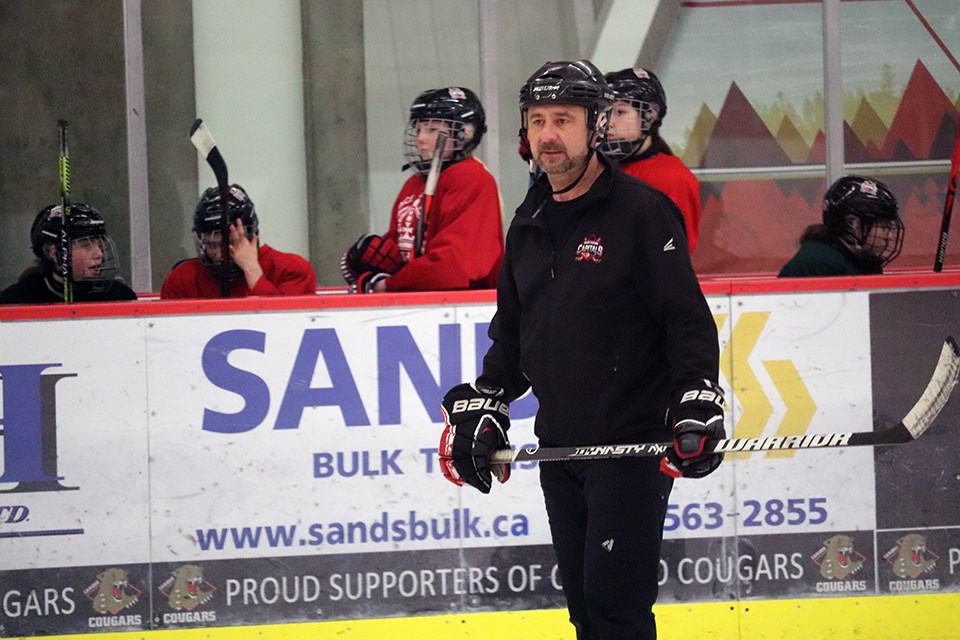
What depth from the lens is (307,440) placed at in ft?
13.6

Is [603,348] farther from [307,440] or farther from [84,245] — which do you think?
[84,245]

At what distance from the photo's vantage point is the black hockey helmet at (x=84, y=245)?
4.77 m

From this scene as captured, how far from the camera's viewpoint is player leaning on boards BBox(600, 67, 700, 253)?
4398 mm

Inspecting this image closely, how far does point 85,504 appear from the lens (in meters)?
4.12

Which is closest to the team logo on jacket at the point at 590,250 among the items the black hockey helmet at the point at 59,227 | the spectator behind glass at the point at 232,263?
the spectator behind glass at the point at 232,263

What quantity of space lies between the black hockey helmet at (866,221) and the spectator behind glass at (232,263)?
1.87 m

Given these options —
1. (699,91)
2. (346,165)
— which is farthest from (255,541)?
(699,91)

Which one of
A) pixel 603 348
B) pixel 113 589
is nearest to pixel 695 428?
pixel 603 348

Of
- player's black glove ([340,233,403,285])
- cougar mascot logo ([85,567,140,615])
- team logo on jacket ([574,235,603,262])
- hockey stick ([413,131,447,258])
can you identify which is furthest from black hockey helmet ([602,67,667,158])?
cougar mascot logo ([85,567,140,615])

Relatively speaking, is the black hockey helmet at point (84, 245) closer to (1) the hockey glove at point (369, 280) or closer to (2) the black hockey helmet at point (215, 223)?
(2) the black hockey helmet at point (215, 223)

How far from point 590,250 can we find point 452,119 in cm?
184

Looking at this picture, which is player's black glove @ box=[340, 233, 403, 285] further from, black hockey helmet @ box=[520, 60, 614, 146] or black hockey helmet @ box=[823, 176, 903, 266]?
black hockey helmet @ box=[520, 60, 614, 146]

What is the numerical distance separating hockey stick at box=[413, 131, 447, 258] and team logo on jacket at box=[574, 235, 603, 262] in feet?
5.53

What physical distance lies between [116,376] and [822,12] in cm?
400
